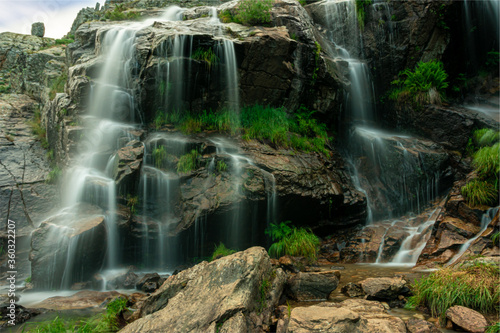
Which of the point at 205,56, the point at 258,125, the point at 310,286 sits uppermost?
the point at 205,56

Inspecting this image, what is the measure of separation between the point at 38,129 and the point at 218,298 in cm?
1097

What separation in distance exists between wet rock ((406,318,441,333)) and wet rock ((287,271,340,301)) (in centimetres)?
135

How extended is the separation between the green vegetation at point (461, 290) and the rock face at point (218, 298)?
201 centimetres

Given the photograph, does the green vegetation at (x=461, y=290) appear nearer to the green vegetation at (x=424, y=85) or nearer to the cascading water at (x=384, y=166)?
the cascading water at (x=384, y=166)

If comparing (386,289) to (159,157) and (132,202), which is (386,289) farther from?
(159,157)

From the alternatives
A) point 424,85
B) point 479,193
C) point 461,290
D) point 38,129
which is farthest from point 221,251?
point 424,85

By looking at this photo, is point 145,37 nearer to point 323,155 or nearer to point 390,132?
point 323,155

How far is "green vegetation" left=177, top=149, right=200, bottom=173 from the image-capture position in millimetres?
8094

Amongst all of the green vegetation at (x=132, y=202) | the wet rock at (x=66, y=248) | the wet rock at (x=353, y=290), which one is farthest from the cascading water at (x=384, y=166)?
the wet rock at (x=66, y=248)

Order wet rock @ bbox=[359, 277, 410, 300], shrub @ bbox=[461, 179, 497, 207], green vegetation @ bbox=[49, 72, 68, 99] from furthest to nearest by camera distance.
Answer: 1. green vegetation @ bbox=[49, 72, 68, 99]
2. shrub @ bbox=[461, 179, 497, 207]
3. wet rock @ bbox=[359, 277, 410, 300]

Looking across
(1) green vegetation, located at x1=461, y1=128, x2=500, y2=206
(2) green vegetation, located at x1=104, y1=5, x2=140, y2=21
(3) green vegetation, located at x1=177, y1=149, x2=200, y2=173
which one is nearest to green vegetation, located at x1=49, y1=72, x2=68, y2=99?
(2) green vegetation, located at x1=104, y1=5, x2=140, y2=21

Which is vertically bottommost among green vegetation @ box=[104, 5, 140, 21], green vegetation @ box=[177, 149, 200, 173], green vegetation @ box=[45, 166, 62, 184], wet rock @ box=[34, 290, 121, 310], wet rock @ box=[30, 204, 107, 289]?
wet rock @ box=[34, 290, 121, 310]

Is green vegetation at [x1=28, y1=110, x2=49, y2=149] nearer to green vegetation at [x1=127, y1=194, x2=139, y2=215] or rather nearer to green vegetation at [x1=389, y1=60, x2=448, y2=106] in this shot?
green vegetation at [x1=127, y1=194, x2=139, y2=215]

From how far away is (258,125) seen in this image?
9.43 m
